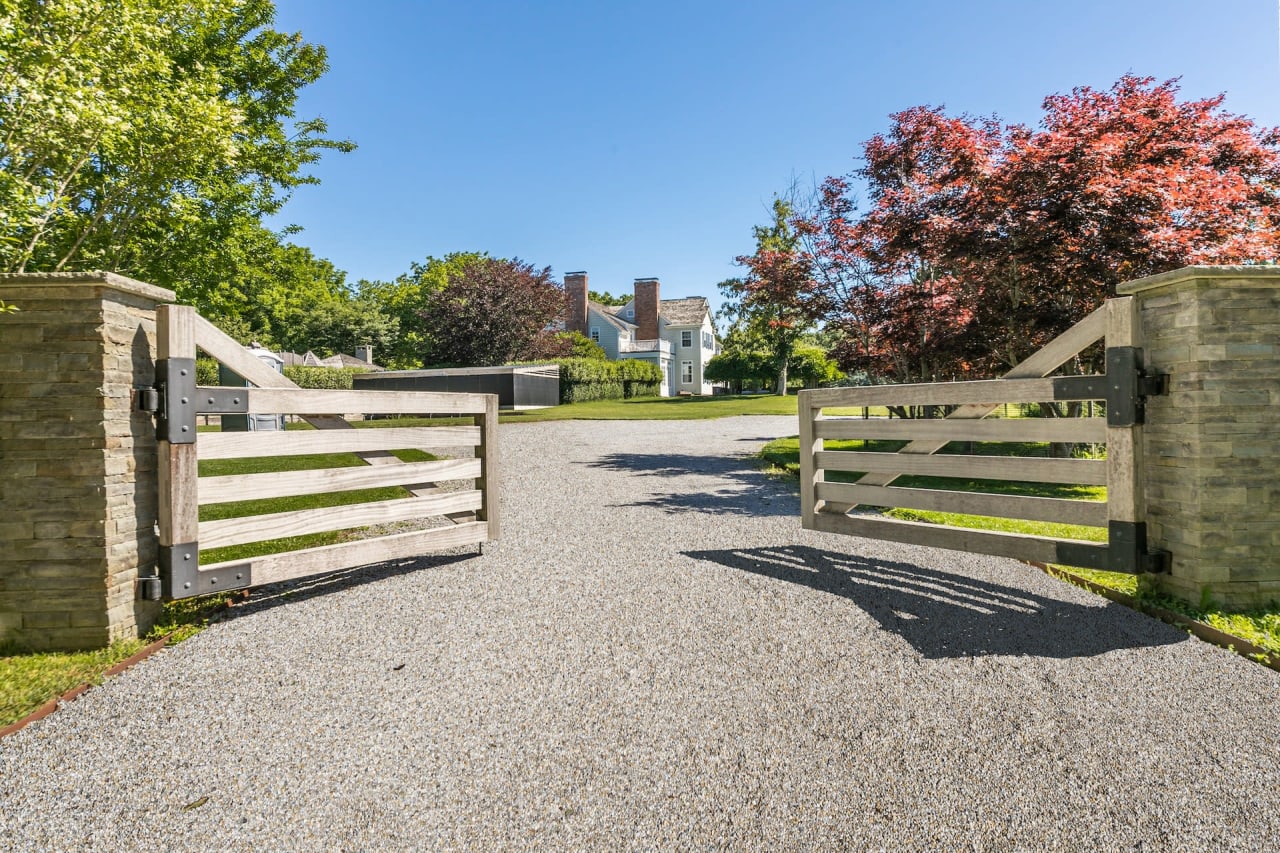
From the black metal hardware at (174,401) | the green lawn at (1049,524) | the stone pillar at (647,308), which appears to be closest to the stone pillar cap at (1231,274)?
the green lawn at (1049,524)

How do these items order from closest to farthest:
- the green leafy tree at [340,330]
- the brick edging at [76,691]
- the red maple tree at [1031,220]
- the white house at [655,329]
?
the brick edging at [76,691] → the red maple tree at [1031,220] → the white house at [655,329] → the green leafy tree at [340,330]

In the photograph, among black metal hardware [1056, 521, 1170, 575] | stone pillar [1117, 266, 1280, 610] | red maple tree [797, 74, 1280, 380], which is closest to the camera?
stone pillar [1117, 266, 1280, 610]

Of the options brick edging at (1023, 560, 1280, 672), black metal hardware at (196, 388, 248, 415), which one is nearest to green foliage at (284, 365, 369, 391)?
black metal hardware at (196, 388, 248, 415)

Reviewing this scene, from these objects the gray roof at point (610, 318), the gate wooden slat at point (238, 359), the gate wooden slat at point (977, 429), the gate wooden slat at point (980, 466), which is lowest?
the gate wooden slat at point (980, 466)

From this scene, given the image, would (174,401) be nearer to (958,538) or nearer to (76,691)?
(76,691)

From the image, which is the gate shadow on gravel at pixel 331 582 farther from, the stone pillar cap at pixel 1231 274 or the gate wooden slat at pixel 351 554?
the stone pillar cap at pixel 1231 274

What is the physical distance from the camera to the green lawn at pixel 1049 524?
3242mm

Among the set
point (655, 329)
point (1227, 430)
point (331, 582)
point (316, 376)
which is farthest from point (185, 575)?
point (655, 329)

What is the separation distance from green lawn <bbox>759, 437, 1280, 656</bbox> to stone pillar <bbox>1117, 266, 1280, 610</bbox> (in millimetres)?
107

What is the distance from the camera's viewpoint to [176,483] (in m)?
3.30

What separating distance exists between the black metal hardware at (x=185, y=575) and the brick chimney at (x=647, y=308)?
144 feet

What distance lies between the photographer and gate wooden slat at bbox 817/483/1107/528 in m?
3.82

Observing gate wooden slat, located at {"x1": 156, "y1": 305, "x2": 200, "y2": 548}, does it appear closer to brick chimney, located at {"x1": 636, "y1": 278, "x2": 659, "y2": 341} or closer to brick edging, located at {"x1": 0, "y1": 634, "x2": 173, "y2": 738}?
brick edging, located at {"x1": 0, "y1": 634, "x2": 173, "y2": 738}

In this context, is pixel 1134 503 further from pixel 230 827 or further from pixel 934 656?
pixel 230 827
